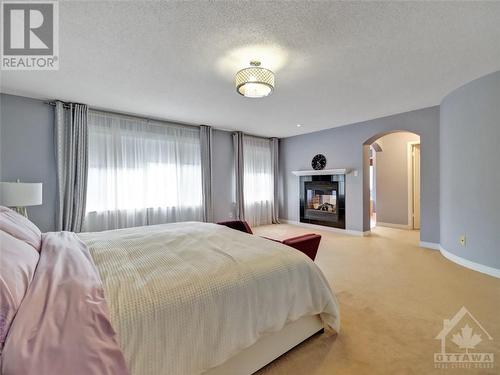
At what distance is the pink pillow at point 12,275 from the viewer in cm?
79

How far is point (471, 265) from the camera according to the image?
3041 mm

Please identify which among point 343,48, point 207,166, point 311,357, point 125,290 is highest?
point 343,48

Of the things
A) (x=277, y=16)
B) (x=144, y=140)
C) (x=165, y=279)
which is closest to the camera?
(x=165, y=279)

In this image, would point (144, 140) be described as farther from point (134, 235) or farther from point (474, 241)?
point (474, 241)

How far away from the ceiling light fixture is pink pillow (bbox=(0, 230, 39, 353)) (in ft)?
7.03

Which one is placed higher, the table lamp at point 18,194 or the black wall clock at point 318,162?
the black wall clock at point 318,162

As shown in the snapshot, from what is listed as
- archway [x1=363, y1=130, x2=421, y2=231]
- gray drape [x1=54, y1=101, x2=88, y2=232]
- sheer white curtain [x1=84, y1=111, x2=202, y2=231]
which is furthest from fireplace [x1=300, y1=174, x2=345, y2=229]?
gray drape [x1=54, y1=101, x2=88, y2=232]

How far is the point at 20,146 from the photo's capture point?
3.30 metres

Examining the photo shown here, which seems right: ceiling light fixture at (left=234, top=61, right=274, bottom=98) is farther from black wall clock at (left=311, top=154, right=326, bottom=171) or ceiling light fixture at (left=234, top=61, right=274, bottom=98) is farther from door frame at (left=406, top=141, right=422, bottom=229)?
door frame at (left=406, top=141, right=422, bottom=229)

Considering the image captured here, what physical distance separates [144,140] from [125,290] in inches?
152

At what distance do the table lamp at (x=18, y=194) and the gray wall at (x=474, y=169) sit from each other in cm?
560

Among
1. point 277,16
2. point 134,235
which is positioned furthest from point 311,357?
point 277,16

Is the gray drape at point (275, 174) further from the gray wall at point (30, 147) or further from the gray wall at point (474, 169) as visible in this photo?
the gray wall at point (30, 147)

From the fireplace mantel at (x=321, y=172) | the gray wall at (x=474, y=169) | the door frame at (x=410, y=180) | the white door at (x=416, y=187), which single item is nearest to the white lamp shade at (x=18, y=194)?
the fireplace mantel at (x=321, y=172)
